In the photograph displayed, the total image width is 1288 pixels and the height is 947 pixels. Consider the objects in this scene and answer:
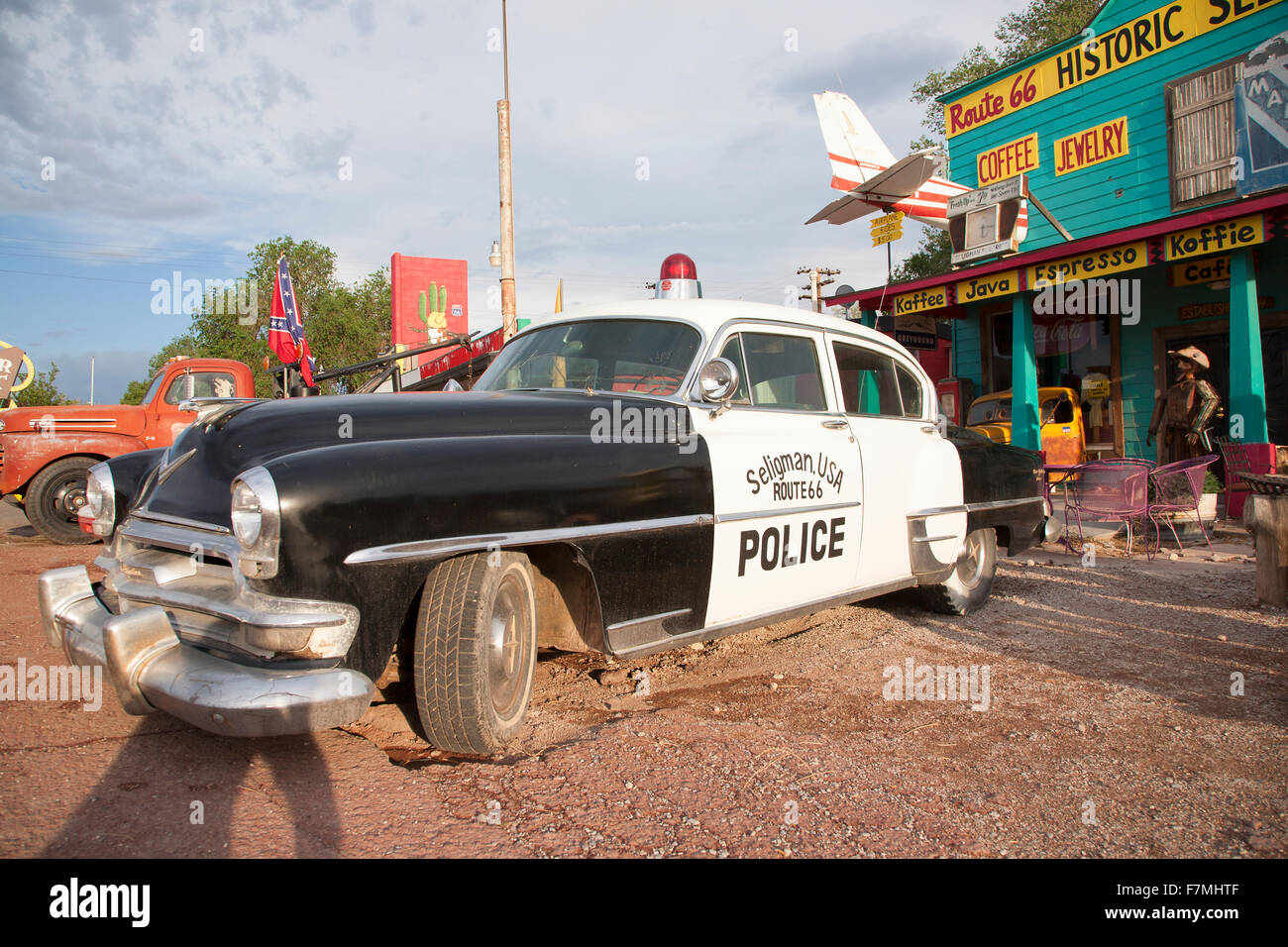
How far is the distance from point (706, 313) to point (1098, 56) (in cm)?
1110

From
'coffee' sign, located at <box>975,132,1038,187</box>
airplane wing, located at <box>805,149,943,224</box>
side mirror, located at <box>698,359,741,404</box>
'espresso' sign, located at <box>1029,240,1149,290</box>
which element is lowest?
side mirror, located at <box>698,359,741,404</box>

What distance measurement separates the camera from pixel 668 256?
5.96 m

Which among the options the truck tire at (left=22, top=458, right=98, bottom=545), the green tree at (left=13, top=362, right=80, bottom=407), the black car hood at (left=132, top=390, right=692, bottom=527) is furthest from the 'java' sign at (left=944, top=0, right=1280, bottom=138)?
the green tree at (left=13, top=362, right=80, bottom=407)

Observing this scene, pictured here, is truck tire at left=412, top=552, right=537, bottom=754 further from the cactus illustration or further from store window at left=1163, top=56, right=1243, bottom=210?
the cactus illustration

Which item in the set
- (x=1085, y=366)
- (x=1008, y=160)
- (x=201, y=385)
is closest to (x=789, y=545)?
(x=201, y=385)

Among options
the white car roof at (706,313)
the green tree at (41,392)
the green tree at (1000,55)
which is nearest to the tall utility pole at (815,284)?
the green tree at (1000,55)

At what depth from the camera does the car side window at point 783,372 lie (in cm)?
379

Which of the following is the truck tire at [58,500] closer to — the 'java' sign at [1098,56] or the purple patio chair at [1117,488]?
the purple patio chair at [1117,488]

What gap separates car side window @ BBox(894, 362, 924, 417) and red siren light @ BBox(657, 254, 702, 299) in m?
1.56

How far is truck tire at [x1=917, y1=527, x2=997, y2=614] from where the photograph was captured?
5.01 m

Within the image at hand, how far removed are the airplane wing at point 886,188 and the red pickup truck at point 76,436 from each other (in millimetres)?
8524

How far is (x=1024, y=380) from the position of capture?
36.1ft
